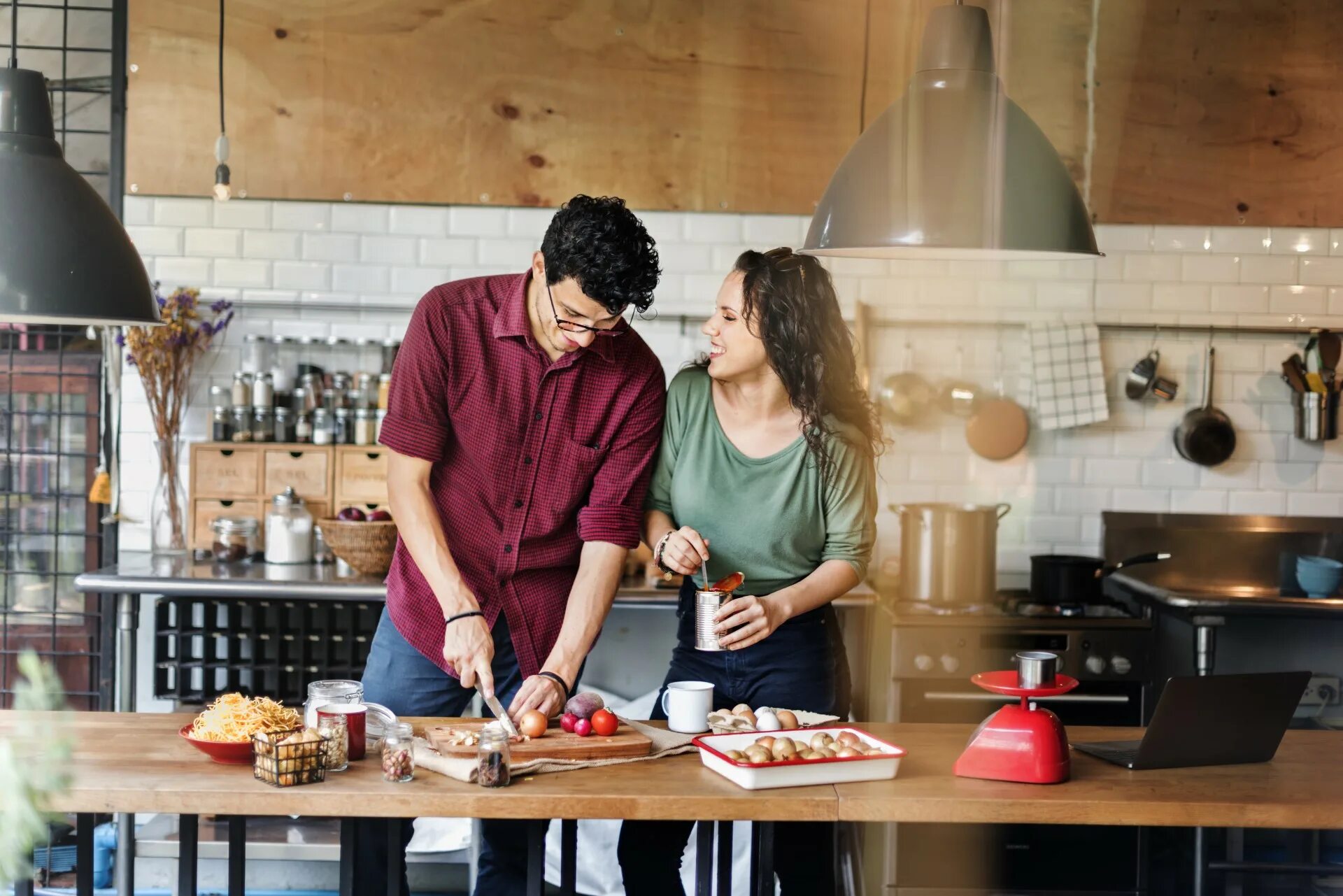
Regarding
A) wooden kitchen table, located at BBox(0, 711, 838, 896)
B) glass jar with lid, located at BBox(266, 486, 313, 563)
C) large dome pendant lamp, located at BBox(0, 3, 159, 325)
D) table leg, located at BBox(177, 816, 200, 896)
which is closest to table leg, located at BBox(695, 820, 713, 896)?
wooden kitchen table, located at BBox(0, 711, 838, 896)

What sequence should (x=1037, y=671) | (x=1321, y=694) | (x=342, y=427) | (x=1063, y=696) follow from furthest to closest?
(x=342, y=427), (x=1321, y=694), (x=1063, y=696), (x=1037, y=671)

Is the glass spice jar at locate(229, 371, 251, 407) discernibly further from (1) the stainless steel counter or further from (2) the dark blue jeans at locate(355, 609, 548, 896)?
(2) the dark blue jeans at locate(355, 609, 548, 896)

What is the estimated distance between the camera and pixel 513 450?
2727mm

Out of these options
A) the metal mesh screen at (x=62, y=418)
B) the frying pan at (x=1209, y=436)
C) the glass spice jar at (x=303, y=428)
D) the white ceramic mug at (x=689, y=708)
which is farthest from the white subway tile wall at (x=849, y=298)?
the white ceramic mug at (x=689, y=708)

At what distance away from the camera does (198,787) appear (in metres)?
2.04

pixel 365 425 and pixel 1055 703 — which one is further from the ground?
pixel 365 425

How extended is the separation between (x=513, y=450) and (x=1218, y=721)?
1.46m

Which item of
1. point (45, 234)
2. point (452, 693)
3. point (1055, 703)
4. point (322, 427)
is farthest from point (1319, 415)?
point (45, 234)

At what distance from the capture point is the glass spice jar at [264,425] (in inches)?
181

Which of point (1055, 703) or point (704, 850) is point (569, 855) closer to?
point (704, 850)

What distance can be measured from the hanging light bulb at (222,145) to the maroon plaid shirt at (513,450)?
1.86m

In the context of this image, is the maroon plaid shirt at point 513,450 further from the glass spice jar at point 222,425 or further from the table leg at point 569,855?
the glass spice jar at point 222,425

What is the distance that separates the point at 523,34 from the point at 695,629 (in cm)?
290

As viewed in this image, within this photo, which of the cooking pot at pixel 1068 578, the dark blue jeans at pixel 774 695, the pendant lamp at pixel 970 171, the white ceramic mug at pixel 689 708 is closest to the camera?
the pendant lamp at pixel 970 171
